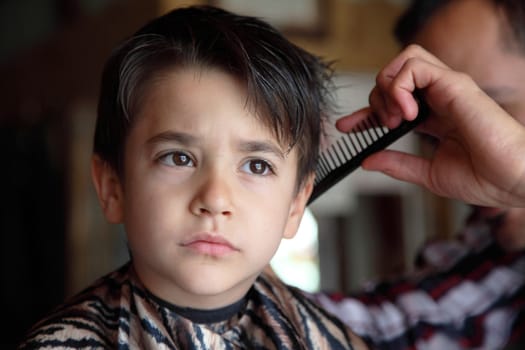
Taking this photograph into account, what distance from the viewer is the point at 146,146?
0.85 m

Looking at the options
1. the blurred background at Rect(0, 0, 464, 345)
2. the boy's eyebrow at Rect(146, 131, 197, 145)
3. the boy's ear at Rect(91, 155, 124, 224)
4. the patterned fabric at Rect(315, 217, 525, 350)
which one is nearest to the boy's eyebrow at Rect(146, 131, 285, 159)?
the boy's eyebrow at Rect(146, 131, 197, 145)

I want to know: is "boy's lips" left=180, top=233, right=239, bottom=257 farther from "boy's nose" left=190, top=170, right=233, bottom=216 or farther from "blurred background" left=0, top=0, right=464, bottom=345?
"blurred background" left=0, top=0, right=464, bottom=345

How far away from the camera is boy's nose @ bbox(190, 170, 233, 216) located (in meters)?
0.79

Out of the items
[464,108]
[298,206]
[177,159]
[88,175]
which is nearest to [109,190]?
[177,159]

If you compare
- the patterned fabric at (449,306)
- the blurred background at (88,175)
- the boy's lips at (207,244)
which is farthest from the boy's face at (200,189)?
the blurred background at (88,175)

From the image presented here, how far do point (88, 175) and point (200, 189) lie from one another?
7.73 feet

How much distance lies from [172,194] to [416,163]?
1.31 ft

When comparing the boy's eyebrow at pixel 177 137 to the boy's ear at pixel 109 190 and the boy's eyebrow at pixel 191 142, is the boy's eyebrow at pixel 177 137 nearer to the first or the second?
the boy's eyebrow at pixel 191 142

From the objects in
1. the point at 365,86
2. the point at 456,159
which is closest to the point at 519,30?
the point at 456,159

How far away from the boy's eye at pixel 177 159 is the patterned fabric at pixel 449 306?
0.44m

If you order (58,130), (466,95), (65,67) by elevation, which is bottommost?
(58,130)

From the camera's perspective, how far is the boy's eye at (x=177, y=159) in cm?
83

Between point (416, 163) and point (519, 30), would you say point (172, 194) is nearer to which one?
point (416, 163)

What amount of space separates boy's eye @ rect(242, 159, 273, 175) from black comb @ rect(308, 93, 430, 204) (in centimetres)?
13
